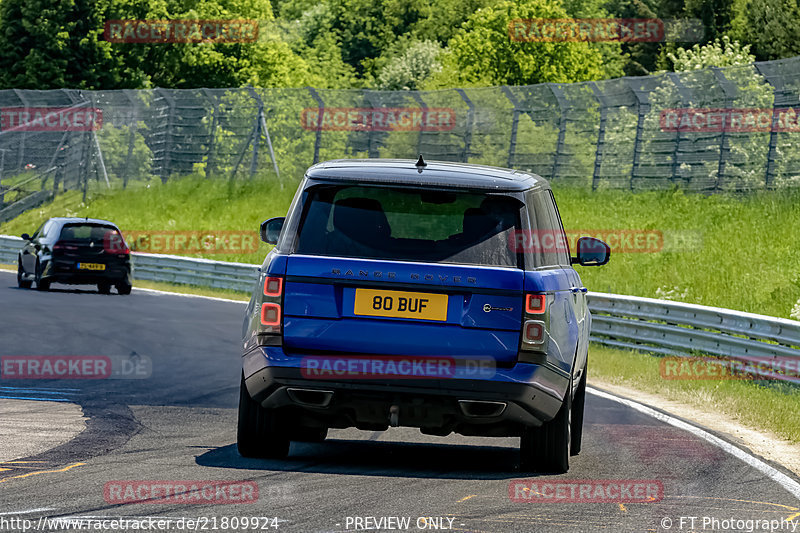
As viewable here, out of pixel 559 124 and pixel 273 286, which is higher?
pixel 273 286

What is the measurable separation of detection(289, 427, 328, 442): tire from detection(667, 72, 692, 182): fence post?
20.4m

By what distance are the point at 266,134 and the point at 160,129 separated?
4756 mm

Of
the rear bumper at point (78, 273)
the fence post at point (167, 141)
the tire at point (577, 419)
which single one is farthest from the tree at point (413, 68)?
the tire at point (577, 419)

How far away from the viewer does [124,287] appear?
A: 27.1 meters

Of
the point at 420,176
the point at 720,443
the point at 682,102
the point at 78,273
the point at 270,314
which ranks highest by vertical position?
the point at 420,176

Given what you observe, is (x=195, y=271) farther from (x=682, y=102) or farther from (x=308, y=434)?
(x=308, y=434)

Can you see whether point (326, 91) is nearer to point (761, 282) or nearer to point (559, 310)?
point (761, 282)

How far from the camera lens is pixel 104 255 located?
25984mm

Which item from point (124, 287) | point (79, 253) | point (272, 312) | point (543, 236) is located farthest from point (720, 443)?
point (124, 287)

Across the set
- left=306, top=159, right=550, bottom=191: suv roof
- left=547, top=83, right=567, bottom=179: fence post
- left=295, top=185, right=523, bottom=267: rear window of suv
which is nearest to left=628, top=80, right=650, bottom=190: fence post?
left=547, top=83, right=567, bottom=179: fence post

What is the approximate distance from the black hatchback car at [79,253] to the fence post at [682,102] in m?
11.7

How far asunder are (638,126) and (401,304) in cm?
2616

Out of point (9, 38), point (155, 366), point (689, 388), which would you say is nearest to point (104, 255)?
point (155, 366)

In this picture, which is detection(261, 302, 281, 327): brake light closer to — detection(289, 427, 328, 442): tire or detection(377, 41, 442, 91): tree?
detection(289, 427, 328, 442): tire
